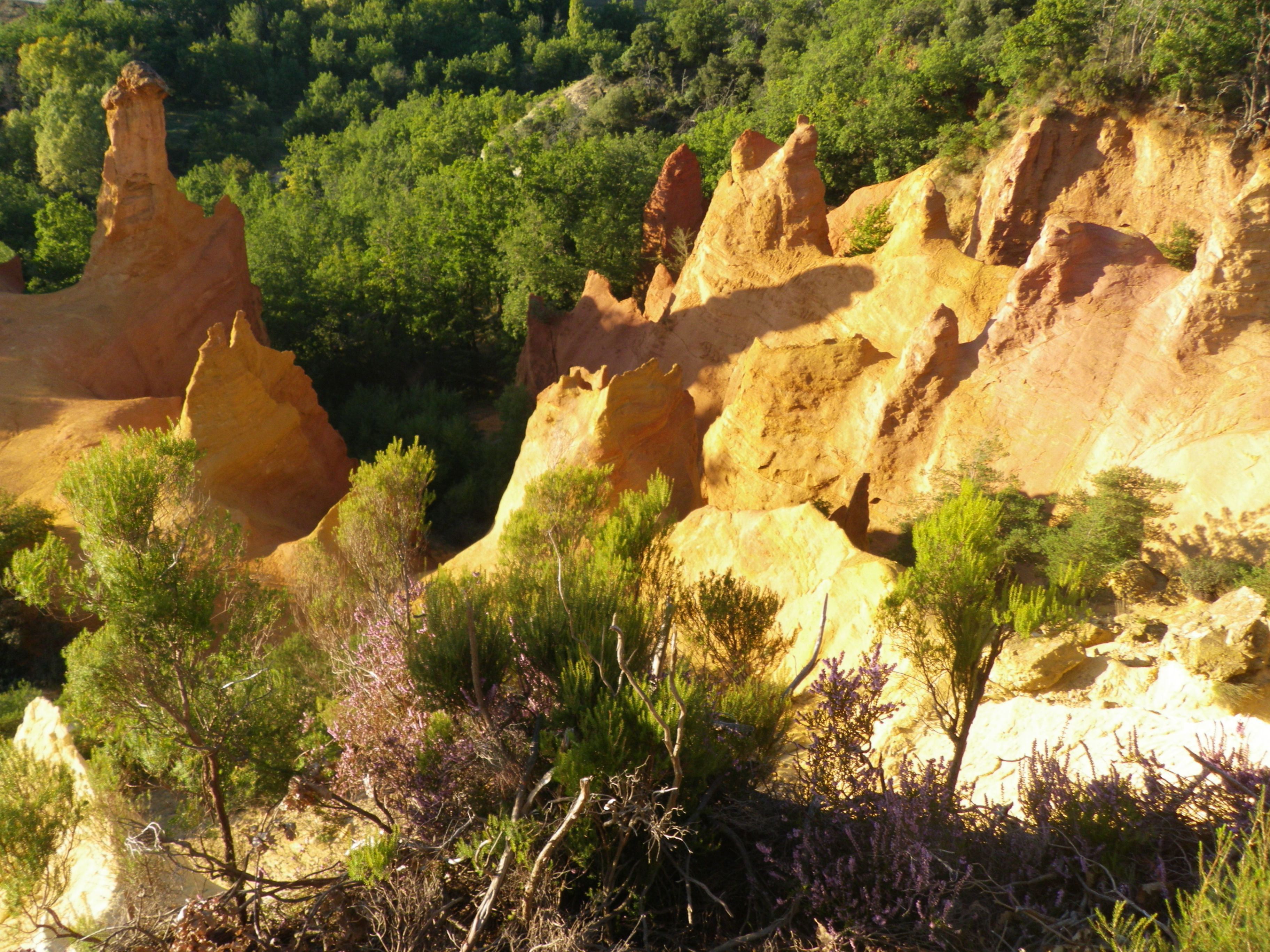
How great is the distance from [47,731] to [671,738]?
30.8 feet

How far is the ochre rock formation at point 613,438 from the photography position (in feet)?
46.5

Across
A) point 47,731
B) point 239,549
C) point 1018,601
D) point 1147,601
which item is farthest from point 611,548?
point 47,731

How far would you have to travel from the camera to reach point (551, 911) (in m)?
4.86

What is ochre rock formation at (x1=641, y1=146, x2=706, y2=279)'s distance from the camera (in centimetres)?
2470

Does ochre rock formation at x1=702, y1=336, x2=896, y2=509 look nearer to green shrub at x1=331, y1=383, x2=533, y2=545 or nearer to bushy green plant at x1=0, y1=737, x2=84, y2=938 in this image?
green shrub at x1=331, y1=383, x2=533, y2=545

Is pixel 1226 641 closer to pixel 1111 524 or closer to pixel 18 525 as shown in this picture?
pixel 1111 524

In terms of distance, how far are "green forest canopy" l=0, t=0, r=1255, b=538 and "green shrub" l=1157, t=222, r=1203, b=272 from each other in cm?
317

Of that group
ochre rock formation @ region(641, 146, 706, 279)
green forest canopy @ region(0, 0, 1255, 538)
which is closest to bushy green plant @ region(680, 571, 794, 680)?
green forest canopy @ region(0, 0, 1255, 538)

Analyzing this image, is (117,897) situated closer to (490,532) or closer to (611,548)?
(611,548)

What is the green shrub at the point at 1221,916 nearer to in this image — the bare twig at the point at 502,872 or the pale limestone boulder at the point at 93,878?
the bare twig at the point at 502,872

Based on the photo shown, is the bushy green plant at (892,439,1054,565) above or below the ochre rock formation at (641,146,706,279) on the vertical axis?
below

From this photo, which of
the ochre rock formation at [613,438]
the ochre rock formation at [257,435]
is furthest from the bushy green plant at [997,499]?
the ochre rock formation at [257,435]

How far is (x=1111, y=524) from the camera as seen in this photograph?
34.8 feet

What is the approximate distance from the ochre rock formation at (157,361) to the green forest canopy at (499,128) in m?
3.76
